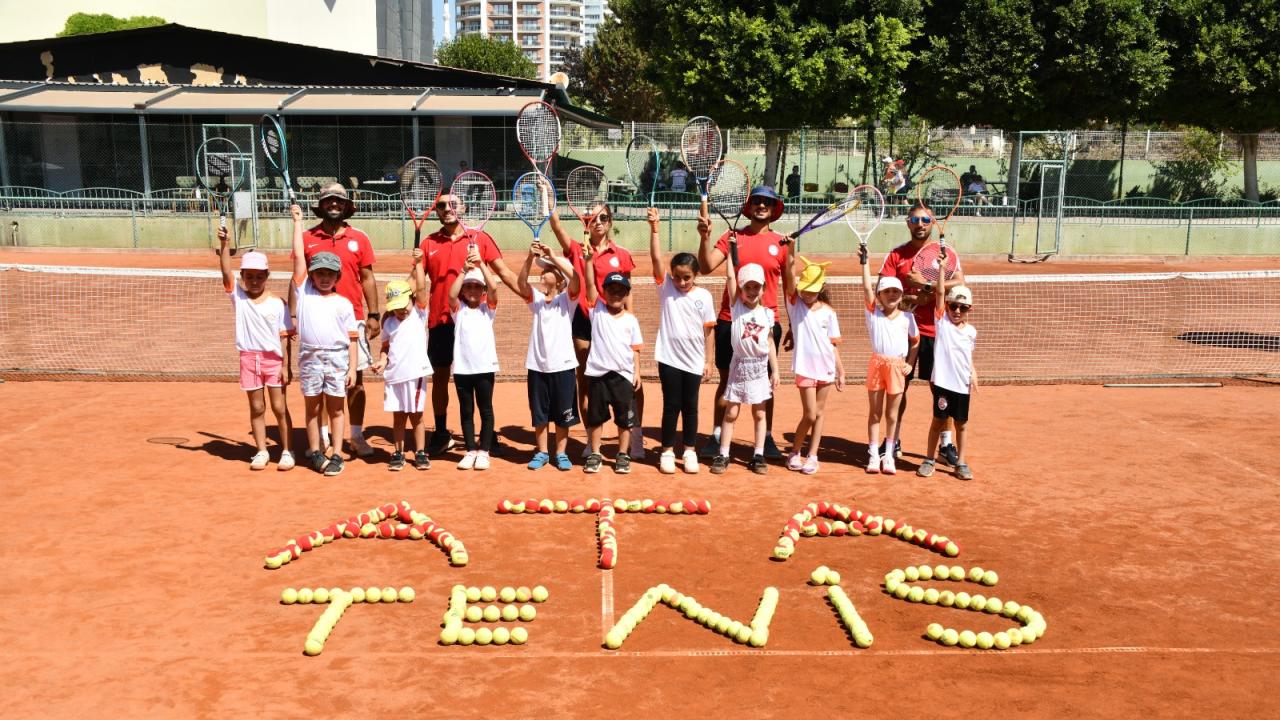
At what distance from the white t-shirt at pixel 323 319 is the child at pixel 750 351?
3135mm

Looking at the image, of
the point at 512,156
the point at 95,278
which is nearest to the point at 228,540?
the point at 95,278

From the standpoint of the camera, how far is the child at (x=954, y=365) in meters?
8.73

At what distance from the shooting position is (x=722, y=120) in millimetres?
32531

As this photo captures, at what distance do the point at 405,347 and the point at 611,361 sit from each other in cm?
170

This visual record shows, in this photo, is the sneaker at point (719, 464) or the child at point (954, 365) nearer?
the child at point (954, 365)

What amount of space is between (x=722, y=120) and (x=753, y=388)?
25.1 m

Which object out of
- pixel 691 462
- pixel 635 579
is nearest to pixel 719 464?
pixel 691 462

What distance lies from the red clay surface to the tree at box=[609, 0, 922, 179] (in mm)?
22129

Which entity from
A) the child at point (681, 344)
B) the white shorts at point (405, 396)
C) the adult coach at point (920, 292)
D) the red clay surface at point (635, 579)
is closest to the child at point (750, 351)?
the child at point (681, 344)

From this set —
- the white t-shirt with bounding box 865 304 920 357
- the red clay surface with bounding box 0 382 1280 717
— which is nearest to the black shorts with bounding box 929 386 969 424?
the white t-shirt with bounding box 865 304 920 357

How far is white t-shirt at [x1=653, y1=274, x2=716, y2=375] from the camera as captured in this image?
8742 millimetres

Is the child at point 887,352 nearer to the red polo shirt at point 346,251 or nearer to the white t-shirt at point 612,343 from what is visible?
the white t-shirt at point 612,343

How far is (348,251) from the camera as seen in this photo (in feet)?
28.8

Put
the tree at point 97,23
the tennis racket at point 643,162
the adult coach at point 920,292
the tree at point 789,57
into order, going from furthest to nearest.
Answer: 1. the tree at point 97,23
2. the tree at point 789,57
3. the tennis racket at point 643,162
4. the adult coach at point 920,292
